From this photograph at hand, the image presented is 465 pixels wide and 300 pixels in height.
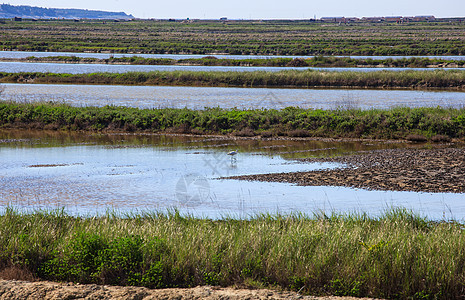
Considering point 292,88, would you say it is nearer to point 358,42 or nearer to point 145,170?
point 145,170

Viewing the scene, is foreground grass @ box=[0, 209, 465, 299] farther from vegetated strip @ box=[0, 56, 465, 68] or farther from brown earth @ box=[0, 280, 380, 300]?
vegetated strip @ box=[0, 56, 465, 68]

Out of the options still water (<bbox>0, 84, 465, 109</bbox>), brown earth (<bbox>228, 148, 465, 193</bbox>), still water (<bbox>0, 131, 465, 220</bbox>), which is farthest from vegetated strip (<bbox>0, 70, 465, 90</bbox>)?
brown earth (<bbox>228, 148, 465, 193</bbox>)

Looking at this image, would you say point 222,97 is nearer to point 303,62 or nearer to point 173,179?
point 173,179

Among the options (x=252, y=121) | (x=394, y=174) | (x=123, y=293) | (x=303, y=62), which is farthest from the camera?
(x=303, y=62)

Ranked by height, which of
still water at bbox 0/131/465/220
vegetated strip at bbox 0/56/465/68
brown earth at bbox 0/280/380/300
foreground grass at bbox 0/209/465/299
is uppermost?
vegetated strip at bbox 0/56/465/68

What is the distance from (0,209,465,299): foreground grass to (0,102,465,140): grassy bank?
68.0 feet

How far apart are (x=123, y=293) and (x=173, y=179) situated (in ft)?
37.2

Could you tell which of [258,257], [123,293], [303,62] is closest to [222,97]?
[303,62]

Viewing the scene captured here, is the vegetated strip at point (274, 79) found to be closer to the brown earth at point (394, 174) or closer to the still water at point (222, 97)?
the still water at point (222, 97)

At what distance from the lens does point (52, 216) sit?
13.2 m

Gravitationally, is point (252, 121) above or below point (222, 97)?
above

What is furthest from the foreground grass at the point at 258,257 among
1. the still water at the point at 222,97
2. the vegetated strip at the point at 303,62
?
the vegetated strip at the point at 303,62

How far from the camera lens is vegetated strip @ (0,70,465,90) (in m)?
57.3

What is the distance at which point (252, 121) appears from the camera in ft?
110
